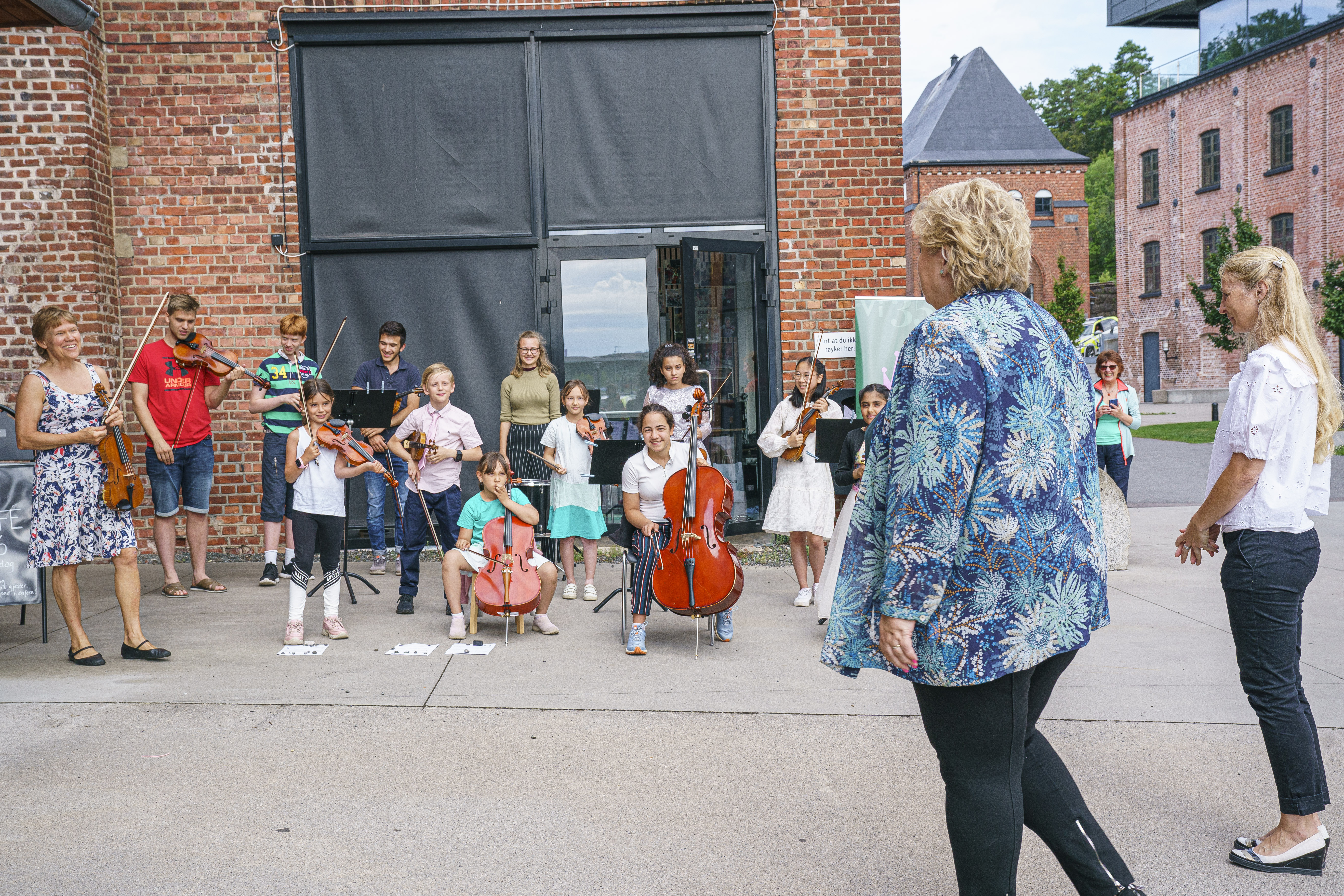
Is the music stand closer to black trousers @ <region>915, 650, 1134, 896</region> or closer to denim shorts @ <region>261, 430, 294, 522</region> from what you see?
black trousers @ <region>915, 650, 1134, 896</region>

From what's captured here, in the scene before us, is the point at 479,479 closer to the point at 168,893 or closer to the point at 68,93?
the point at 168,893

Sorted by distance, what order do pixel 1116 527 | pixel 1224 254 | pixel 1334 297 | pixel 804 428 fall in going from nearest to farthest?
pixel 804 428, pixel 1116 527, pixel 1334 297, pixel 1224 254

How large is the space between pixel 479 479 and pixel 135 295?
4.48 metres

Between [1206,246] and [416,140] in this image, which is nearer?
[416,140]

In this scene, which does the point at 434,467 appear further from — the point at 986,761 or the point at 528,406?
the point at 986,761

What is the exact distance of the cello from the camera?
5441 mm

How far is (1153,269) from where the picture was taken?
39.9 metres

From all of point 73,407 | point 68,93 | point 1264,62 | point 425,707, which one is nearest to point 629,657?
point 425,707

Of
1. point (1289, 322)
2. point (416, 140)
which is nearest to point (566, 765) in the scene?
point (1289, 322)

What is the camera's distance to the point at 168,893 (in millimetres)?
2990

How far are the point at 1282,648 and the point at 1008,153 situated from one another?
135 ft

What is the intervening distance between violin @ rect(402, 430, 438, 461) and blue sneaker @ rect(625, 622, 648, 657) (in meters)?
1.88

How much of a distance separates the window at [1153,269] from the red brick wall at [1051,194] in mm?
2901

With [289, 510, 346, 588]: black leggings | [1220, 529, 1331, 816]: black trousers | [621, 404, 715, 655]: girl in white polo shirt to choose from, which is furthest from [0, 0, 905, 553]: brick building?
[1220, 529, 1331, 816]: black trousers
